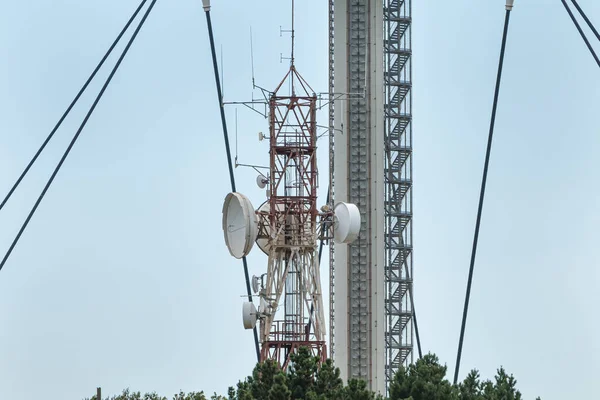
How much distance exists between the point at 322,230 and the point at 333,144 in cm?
3234

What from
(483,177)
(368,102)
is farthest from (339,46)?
(483,177)

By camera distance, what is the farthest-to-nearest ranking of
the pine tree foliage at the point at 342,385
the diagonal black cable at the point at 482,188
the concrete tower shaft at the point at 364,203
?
the concrete tower shaft at the point at 364,203 < the diagonal black cable at the point at 482,188 < the pine tree foliage at the point at 342,385

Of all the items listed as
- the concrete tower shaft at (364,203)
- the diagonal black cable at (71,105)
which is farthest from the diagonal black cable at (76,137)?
the concrete tower shaft at (364,203)

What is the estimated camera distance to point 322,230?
66.5 meters

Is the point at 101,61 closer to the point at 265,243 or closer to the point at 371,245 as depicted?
the point at 265,243

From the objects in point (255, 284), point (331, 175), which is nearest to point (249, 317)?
point (255, 284)

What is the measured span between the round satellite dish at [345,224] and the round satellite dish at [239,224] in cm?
309

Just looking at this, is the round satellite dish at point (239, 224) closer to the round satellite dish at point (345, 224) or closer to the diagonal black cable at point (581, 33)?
the round satellite dish at point (345, 224)

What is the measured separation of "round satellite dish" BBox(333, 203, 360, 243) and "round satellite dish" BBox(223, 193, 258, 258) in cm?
309

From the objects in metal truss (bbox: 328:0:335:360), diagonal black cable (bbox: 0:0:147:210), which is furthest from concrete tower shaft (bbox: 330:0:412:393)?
diagonal black cable (bbox: 0:0:147:210)

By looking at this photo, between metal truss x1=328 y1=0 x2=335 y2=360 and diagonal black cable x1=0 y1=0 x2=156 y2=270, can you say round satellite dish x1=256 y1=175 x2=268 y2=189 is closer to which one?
diagonal black cable x1=0 y1=0 x2=156 y2=270

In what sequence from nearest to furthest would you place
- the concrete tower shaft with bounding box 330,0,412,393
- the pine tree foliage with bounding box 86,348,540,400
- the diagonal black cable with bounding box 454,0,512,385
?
the pine tree foliage with bounding box 86,348,540,400 → the diagonal black cable with bounding box 454,0,512,385 → the concrete tower shaft with bounding box 330,0,412,393

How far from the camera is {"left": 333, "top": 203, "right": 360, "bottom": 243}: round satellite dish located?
6650 centimetres

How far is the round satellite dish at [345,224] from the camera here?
66500 millimetres
